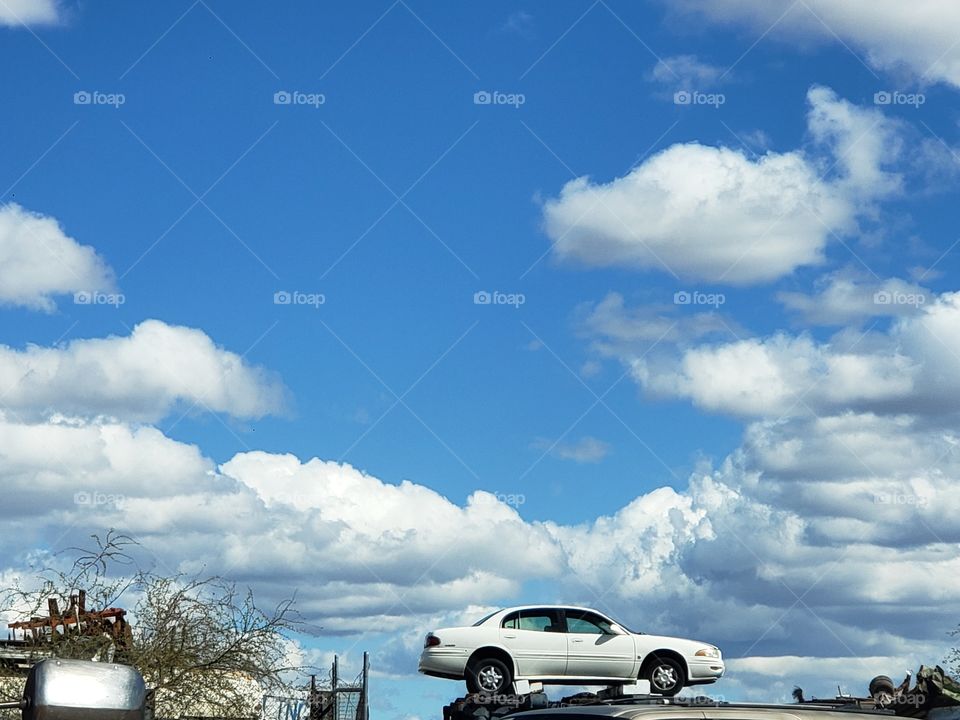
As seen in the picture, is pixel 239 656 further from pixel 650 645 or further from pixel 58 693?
pixel 58 693

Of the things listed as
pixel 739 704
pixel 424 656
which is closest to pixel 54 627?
pixel 424 656

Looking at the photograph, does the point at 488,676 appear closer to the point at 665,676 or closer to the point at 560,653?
the point at 560,653

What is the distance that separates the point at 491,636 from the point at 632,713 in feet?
53.4

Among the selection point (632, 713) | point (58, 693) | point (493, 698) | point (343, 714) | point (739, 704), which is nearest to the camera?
point (58, 693)

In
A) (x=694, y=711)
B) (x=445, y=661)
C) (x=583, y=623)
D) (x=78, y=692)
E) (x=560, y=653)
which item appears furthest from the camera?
(x=583, y=623)

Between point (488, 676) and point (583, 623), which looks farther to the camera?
point (583, 623)

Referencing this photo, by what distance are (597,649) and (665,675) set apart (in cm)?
126

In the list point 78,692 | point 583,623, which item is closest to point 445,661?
point 583,623

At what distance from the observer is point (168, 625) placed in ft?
72.3

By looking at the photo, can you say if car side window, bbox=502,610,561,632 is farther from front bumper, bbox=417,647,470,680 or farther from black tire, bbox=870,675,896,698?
black tire, bbox=870,675,896,698

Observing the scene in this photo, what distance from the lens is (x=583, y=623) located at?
2208cm

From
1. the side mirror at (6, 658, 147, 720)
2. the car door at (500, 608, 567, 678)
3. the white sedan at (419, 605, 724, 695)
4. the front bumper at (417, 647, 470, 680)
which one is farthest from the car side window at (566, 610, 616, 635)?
the side mirror at (6, 658, 147, 720)
